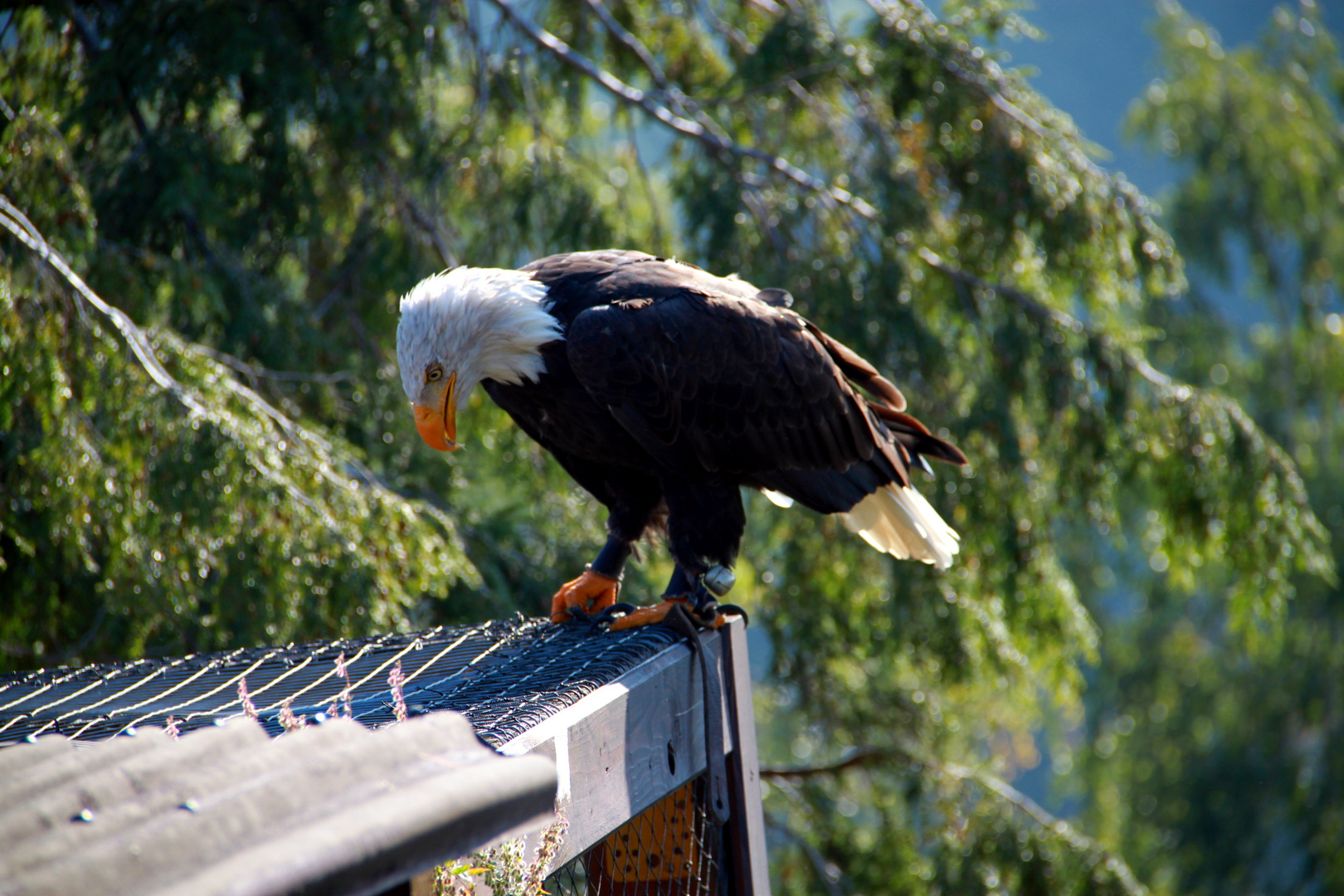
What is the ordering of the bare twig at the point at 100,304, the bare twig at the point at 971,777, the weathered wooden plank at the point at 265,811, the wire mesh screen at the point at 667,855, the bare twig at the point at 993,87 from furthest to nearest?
the bare twig at the point at 971,777
the bare twig at the point at 993,87
the bare twig at the point at 100,304
the wire mesh screen at the point at 667,855
the weathered wooden plank at the point at 265,811

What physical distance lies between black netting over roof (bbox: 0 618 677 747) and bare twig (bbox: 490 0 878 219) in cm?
242

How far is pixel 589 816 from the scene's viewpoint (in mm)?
1429

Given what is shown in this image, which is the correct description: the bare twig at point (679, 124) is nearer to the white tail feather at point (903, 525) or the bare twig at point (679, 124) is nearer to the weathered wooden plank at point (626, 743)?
the white tail feather at point (903, 525)

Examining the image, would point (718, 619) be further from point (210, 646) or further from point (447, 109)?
point (447, 109)

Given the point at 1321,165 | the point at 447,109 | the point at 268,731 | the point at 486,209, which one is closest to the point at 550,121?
the point at 447,109

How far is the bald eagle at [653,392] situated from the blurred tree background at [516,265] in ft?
1.69

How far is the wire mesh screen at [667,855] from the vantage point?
1943 mm

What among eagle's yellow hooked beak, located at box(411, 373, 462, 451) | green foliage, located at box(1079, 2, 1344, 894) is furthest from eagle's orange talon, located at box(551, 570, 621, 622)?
green foliage, located at box(1079, 2, 1344, 894)

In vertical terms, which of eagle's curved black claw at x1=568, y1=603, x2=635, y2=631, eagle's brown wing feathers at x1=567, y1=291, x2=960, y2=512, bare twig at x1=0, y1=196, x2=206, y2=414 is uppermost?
eagle's brown wing feathers at x1=567, y1=291, x2=960, y2=512

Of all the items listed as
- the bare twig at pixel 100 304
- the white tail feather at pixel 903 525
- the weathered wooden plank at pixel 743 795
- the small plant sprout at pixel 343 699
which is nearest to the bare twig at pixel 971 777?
the white tail feather at pixel 903 525

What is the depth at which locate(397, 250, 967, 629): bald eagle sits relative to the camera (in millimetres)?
2508

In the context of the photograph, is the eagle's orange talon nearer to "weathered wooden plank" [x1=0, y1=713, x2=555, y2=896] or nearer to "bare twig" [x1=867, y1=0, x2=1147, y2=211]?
"weathered wooden plank" [x1=0, y1=713, x2=555, y2=896]

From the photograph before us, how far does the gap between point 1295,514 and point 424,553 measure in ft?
10.9

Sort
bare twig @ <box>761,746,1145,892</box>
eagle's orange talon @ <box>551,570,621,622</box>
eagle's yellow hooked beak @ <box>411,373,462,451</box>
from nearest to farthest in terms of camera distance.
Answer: eagle's yellow hooked beak @ <box>411,373,462,451</box>
eagle's orange talon @ <box>551,570,621,622</box>
bare twig @ <box>761,746,1145,892</box>
